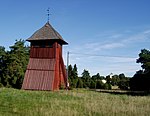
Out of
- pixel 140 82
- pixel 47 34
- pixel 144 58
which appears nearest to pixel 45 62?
pixel 47 34

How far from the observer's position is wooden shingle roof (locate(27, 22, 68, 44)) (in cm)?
4553

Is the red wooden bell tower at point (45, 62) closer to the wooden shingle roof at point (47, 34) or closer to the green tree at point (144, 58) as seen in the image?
the wooden shingle roof at point (47, 34)

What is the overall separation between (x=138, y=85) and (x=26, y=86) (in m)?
30.3

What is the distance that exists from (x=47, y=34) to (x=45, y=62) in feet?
14.0

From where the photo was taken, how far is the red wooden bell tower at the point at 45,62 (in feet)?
143

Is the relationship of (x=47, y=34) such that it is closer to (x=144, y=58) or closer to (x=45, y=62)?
(x=45, y=62)

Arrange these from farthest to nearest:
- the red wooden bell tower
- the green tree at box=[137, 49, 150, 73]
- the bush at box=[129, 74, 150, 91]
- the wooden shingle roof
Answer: the green tree at box=[137, 49, 150, 73]
the bush at box=[129, 74, 150, 91]
the wooden shingle roof
the red wooden bell tower

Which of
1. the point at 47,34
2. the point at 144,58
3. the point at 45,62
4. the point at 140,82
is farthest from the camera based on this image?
the point at 144,58

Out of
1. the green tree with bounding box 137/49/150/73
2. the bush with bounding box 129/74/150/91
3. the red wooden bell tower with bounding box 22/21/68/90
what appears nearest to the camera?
the red wooden bell tower with bounding box 22/21/68/90

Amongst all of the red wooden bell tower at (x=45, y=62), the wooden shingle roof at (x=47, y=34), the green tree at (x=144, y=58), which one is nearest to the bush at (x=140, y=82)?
the green tree at (x=144, y=58)

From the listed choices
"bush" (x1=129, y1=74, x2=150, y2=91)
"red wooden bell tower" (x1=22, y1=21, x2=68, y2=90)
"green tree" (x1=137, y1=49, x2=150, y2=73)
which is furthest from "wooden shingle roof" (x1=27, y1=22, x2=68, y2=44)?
"green tree" (x1=137, y1=49, x2=150, y2=73)

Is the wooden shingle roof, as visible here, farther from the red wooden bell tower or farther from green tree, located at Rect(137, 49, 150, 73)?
green tree, located at Rect(137, 49, 150, 73)

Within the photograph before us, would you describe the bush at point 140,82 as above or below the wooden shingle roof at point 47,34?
below

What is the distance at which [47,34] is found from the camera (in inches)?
1823
